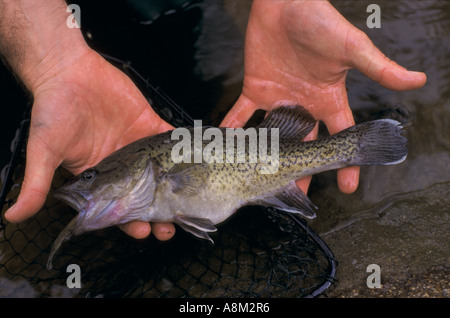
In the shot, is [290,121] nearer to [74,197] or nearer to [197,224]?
[197,224]

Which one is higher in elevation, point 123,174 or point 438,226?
point 123,174

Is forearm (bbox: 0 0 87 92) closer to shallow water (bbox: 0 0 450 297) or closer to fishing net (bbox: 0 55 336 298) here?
fishing net (bbox: 0 55 336 298)

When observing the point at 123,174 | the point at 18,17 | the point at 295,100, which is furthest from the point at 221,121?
the point at 18,17

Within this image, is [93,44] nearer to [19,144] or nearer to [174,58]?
[174,58]

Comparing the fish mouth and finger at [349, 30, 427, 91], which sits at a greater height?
finger at [349, 30, 427, 91]

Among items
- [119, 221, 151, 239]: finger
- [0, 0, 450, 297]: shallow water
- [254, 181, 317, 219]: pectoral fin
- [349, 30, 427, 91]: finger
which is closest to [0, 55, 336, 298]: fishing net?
[0, 0, 450, 297]: shallow water

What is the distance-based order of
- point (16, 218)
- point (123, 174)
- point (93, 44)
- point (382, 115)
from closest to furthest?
point (16, 218)
point (123, 174)
point (382, 115)
point (93, 44)

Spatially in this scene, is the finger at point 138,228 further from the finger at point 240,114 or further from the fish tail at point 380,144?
the fish tail at point 380,144

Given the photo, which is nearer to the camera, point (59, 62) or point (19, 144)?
point (59, 62)
